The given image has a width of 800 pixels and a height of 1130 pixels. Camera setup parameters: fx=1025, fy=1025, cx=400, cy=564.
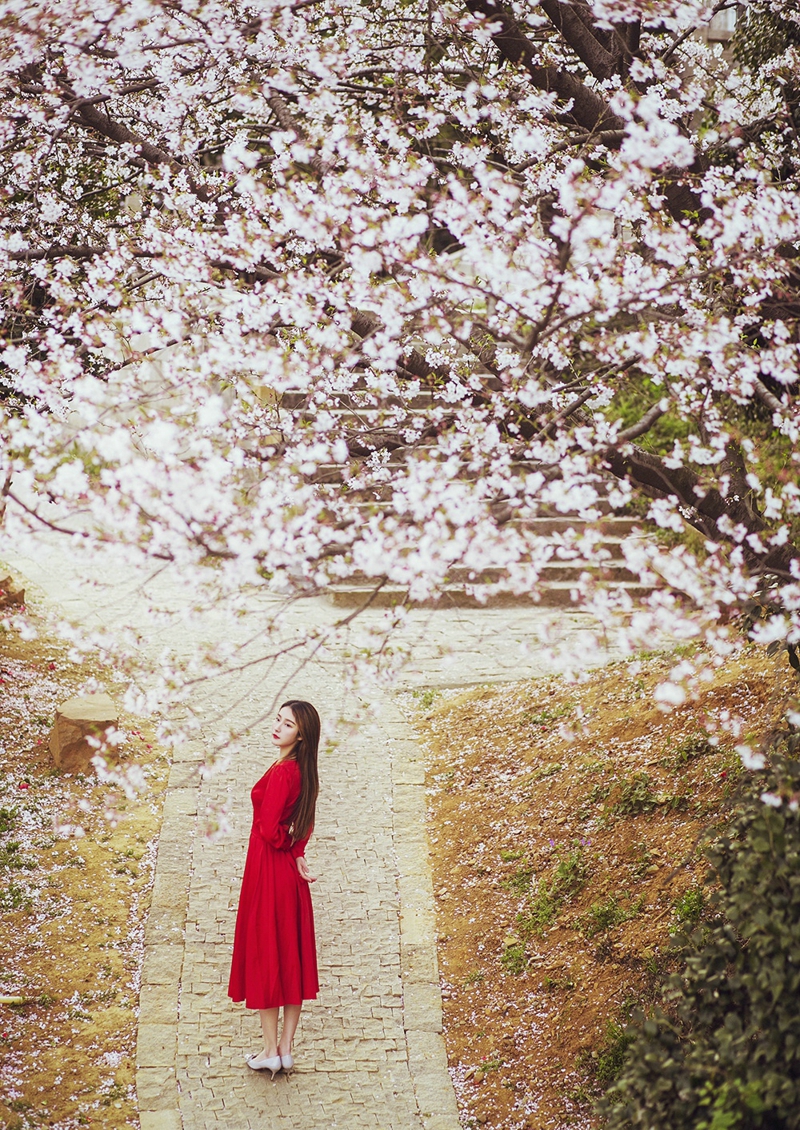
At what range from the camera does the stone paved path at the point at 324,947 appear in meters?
4.76

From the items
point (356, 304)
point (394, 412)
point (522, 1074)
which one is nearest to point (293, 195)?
point (356, 304)

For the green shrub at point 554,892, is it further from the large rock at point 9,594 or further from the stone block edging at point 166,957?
the large rock at point 9,594

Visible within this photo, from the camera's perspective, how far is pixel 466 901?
20.9ft

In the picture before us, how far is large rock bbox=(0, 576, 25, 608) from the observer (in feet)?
31.8

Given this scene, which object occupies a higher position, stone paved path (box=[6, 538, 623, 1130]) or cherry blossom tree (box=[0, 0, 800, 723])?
cherry blossom tree (box=[0, 0, 800, 723])

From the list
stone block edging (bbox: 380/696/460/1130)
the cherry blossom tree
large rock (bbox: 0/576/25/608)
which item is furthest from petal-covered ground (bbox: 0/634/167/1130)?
the cherry blossom tree

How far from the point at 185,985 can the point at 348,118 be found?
15.9 feet

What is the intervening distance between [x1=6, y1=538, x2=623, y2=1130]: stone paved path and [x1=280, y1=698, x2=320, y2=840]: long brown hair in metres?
0.27

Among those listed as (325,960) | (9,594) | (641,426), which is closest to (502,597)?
(9,594)

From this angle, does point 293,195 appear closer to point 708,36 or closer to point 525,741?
point 525,741

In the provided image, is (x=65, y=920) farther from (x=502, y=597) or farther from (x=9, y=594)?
(x=502, y=597)

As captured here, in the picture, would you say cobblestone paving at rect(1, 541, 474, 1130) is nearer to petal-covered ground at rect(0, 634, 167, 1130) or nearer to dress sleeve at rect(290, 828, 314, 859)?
petal-covered ground at rect(0, 634, 167, 1130)

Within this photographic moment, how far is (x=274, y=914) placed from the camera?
16.3ft

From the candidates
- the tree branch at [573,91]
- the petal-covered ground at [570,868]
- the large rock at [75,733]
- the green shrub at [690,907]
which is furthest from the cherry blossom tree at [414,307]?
the large rock at [75,733]
